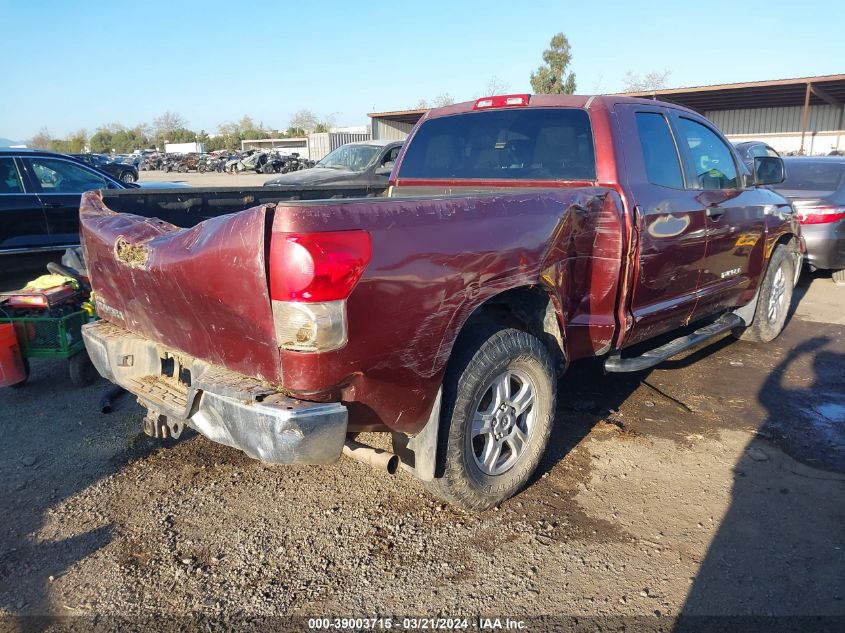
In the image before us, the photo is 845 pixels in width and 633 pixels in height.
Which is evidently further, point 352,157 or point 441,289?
point 352,157

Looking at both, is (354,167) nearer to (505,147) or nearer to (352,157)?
(352,157)

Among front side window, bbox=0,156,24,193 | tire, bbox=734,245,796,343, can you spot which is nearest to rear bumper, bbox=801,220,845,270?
tire, bbox=734,245,796,343

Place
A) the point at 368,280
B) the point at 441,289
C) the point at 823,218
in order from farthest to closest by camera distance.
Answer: the point at 823,218
the point at 441,289
the point at 368,280

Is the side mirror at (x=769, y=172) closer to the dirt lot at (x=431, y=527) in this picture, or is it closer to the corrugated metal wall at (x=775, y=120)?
the dirt lot at (x=431, y=527)

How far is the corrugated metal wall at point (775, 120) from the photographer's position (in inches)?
1250

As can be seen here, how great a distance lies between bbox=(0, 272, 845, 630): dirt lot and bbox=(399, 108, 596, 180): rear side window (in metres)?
1.66

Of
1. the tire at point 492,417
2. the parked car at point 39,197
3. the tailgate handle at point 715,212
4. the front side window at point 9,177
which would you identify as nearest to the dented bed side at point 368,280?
the tire at point 492,417

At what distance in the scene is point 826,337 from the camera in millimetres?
6316

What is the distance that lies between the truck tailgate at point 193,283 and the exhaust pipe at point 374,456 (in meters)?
0.62

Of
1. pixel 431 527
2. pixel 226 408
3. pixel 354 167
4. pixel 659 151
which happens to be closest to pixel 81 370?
pixel 226 408

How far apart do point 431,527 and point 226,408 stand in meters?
1.19

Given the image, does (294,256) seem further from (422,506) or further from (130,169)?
(130,169)

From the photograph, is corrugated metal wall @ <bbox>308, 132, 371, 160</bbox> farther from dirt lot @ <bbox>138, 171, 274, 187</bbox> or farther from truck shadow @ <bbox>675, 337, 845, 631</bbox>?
truck shadow @ <bbox>675, 337, 845, 631</bbox>

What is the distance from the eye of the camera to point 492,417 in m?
3.13
